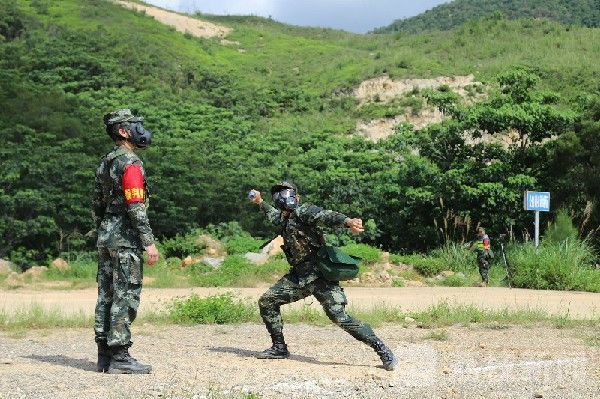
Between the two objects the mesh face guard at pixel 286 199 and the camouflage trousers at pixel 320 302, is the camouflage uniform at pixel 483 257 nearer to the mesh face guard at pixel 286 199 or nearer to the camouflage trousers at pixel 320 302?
the camouflage trousers at pixel 320 302

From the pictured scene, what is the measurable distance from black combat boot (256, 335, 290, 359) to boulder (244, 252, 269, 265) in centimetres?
1240

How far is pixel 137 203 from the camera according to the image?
21.7 feet

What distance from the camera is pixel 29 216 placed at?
909 inches

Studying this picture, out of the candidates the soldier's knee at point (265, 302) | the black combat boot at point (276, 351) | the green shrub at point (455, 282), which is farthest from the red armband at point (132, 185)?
the green shrub at point (455, 282)

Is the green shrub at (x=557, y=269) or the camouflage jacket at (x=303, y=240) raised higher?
the camouflage jacket at (x=303, y=240)

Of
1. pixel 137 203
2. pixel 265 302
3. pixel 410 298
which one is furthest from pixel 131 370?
pixel 410 298

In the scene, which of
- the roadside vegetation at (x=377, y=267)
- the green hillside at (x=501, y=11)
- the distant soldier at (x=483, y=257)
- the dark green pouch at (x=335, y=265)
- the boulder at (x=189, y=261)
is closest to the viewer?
the dark green pouch at (x=335, y=265)

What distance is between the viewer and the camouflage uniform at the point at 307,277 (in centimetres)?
707

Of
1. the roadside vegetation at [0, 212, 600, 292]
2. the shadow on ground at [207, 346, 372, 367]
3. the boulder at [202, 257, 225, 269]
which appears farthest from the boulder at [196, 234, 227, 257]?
the shadow on ground at [207, 346, 372, 367]

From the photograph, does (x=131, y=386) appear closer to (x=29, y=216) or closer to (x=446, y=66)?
(x=29, y=216)

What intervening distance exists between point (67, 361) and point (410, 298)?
8601 mm

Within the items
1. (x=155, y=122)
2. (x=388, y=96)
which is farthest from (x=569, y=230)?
(x=388, y=96)

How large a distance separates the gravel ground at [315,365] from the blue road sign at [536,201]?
9.22 metres

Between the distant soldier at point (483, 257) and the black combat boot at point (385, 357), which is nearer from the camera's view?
the black combat boot at point (385, 357)
